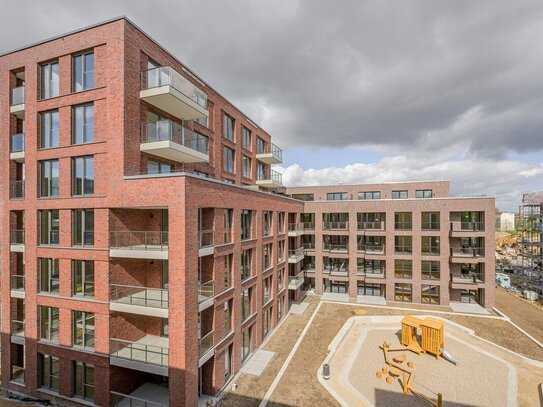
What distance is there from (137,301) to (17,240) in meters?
8.62

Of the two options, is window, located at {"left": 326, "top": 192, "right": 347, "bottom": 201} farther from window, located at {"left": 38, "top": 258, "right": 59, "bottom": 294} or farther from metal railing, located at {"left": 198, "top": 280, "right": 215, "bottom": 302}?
window, located at {"left": 38, "top": 258, "right": 59, "bottom": 294}

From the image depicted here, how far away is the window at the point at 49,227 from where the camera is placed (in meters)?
14.7

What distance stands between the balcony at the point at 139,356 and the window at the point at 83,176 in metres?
7.20

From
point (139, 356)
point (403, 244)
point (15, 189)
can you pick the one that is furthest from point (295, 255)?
point (15, 189)

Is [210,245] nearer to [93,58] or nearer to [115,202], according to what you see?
[115,202]

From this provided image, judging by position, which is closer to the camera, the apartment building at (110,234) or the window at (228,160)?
the apartment building at (110,234)

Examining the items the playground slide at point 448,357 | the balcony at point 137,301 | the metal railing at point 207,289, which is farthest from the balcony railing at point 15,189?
the playground slide at point 448,357

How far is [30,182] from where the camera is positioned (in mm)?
15031

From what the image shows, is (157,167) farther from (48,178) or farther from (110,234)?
(48,178)

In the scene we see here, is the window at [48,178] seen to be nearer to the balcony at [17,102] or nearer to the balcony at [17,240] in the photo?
the balcony at [17,240]

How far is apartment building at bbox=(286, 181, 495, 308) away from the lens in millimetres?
27156

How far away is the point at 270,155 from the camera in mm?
30859

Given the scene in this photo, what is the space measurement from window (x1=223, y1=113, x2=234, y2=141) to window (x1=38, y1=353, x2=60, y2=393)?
18.3 m

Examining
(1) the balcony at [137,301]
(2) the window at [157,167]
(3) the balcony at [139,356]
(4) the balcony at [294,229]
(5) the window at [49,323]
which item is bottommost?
(3) the balcony at [139,356]
